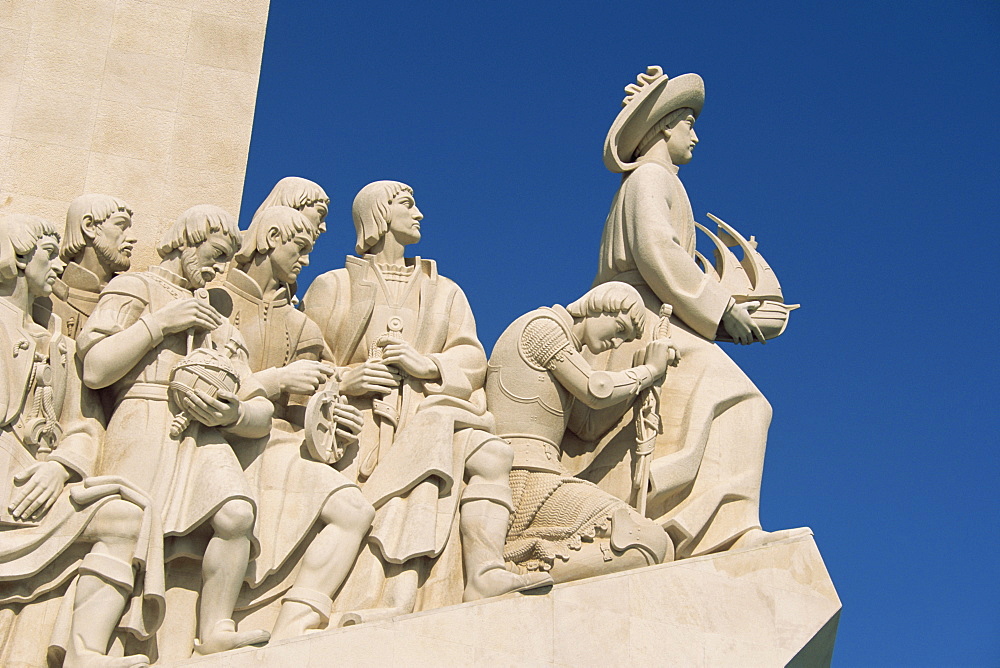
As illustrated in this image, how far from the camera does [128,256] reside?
359 inches

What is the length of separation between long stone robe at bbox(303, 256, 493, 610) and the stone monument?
2 centimetres

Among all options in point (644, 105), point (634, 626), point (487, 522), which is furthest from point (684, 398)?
point (644, 105)

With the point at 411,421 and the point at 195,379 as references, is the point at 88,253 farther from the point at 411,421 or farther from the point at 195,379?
the point at 411,421

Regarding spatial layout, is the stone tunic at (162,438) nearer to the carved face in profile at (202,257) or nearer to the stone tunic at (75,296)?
the carved face in profile at (202,257)

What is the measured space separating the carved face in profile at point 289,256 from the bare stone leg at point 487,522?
1.56 metres

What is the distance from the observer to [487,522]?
8789 mm

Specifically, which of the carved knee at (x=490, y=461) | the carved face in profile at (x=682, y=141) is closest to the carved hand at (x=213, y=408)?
the carved knee at (x=490, y=461)

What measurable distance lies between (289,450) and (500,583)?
1353mm

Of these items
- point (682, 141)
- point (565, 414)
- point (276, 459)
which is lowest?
point (276, 459)

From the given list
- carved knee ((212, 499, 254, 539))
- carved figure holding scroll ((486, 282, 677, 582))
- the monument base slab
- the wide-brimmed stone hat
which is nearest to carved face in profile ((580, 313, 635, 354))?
carved figure holding scroll ((486, 282, 677, 582))

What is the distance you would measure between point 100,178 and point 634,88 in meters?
3.56

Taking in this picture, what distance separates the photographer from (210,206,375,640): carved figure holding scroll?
8359mm

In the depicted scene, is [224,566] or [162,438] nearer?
[224,566]

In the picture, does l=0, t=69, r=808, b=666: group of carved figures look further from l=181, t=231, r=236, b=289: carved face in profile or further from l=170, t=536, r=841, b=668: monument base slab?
l=170, t=536, r=841, b=668: monument base slab
